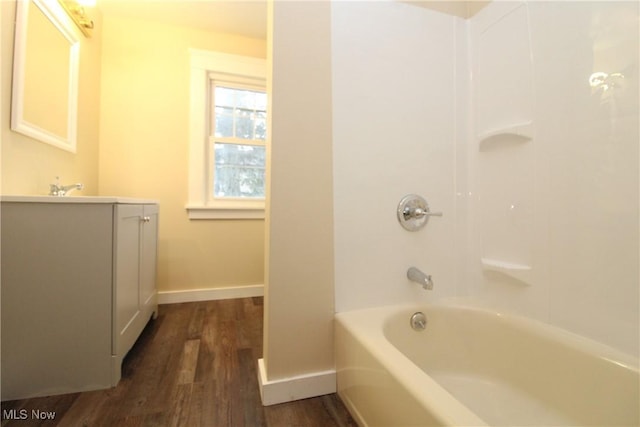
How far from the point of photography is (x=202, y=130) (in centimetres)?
222

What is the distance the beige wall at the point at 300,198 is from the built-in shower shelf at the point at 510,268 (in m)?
0.77

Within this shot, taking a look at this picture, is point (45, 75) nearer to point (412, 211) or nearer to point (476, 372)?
point (412, 211)

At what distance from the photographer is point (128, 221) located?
49.3 inches

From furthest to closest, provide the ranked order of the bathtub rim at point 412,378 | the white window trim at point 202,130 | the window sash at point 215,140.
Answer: the window sash at point 215,140 < the white window trim at point 202,130 < the bathtub rim at point 412,378

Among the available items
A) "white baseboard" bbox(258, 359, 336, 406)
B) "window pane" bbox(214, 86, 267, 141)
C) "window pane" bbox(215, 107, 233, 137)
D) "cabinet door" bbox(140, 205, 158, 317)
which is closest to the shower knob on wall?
"white baseboard" bbox(258, 359, 336, 406)

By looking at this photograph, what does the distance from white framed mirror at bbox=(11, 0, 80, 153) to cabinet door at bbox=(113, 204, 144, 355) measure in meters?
0.63

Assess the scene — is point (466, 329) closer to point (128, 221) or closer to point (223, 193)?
point (128, 221)

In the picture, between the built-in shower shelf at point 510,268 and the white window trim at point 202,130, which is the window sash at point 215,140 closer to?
the white window trim at point 202,130

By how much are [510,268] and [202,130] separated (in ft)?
7.62

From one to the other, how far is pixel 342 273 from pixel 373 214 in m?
0.31

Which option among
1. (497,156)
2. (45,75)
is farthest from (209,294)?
(497,156)

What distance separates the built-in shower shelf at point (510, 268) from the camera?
3.62 feet

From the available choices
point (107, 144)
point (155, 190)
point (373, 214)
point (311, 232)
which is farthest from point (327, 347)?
point (107, 144)

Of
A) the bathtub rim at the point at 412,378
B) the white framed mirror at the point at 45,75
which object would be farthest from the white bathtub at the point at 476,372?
the white framed mirror at the point at 45,75
